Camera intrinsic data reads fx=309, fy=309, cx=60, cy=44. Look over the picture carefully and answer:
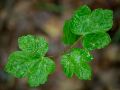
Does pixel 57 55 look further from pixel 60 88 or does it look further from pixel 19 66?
pixel 19 66

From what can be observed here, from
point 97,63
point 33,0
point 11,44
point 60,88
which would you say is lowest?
point 60,88

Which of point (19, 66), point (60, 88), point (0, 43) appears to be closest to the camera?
point (19, 66)

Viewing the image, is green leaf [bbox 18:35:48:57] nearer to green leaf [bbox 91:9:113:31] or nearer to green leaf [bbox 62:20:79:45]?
green leaf [bbox 62:20:79:45]

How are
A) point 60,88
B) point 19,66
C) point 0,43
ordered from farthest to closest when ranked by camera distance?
point 0,43 < point 60,88 < point 19,66

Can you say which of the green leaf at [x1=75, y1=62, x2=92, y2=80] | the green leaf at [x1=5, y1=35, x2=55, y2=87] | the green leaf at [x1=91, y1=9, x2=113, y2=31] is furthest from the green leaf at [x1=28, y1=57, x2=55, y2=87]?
the green leaf at [x1=91, y1=9, x2=113, y2=31]

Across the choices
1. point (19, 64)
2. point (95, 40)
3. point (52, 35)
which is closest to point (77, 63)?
point (95, 40)

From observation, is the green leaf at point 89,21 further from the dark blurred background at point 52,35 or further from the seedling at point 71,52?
the dark blurred background at point 52,35

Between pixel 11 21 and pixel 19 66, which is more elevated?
pixel 11 21

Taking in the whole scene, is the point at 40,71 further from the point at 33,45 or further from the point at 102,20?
the point at 102,20

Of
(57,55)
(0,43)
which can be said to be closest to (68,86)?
(57,55)
